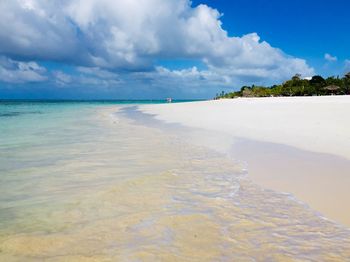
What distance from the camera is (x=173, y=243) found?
3.28 m

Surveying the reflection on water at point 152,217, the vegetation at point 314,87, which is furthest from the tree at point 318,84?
the reflection on water at point 152,217

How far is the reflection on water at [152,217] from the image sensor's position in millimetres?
3088

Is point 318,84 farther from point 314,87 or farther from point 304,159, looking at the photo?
point 304,159

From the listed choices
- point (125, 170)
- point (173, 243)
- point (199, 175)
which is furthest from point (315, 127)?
point (173, 243)

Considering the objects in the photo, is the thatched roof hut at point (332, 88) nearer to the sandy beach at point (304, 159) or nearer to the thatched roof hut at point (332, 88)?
the thatched roof hut at point (332, 88)

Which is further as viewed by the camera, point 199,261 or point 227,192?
point 227,192

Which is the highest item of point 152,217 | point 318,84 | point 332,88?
point 318,84

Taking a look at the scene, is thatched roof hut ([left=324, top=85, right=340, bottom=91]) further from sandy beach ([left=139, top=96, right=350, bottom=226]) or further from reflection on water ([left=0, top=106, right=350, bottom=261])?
reflection on water ([left=0, top=106, right=350, bottom=261])

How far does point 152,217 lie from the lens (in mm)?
3988

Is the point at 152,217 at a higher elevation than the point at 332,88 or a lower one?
lower

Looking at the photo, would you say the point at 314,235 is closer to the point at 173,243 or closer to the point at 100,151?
the point at 173,243

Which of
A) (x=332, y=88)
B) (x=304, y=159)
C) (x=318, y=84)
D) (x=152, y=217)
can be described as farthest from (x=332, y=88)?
(x=152, y=217)

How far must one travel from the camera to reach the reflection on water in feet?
10.1

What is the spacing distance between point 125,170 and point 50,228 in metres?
2.88
